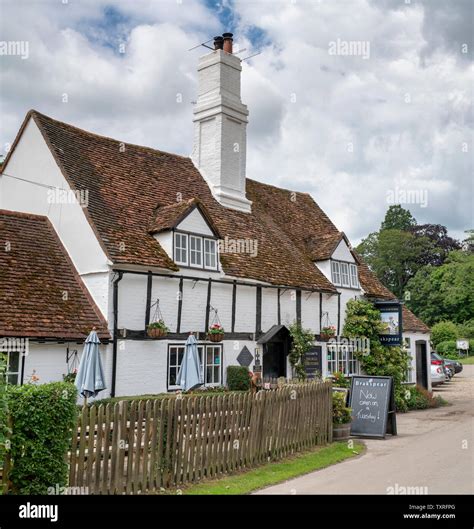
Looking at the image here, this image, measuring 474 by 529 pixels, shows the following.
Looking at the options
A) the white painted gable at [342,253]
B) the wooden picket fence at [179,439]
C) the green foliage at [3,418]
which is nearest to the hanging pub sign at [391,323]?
the white painted gable at [342,253]

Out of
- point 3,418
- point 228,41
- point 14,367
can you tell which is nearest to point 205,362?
point 14,367

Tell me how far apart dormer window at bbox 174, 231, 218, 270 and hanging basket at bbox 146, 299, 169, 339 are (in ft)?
4.83

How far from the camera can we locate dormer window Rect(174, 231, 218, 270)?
51.2 feet

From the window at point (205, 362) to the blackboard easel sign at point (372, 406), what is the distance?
4092mm

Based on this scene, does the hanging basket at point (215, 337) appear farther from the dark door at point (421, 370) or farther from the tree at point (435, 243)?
the tree at point (435, 243)

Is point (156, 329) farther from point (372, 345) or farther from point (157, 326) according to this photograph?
point (372, 345)

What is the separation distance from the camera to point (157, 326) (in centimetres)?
1436

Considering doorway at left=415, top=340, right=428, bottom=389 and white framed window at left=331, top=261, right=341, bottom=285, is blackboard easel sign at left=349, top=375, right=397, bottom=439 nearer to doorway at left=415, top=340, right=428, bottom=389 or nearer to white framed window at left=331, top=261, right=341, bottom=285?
white framed window at left=331, top=261, right=341, bottom=285

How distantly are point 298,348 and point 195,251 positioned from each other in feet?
16.0

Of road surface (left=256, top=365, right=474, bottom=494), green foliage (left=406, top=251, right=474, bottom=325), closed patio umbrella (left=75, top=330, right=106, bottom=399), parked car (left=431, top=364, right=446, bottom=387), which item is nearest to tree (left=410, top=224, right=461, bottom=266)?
green foliage (left=406, top=251, right=474, bottom=325)

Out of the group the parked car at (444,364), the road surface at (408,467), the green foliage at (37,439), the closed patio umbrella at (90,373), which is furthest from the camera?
the parked car at (444,364)

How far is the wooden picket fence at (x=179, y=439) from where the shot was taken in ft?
24.7
